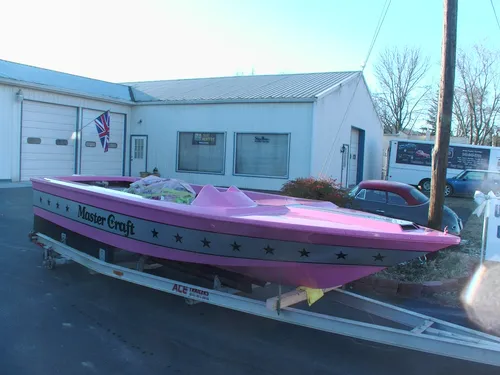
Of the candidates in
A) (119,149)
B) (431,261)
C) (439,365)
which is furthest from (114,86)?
(439,365)

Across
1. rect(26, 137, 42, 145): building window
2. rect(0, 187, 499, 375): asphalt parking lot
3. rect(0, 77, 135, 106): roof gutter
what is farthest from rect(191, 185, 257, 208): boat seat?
rect(26, 137, 42, 145): building window

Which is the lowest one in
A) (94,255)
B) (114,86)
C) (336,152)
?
(94,255)

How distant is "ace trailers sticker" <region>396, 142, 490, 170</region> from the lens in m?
22.3

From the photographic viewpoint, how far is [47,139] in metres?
16.8

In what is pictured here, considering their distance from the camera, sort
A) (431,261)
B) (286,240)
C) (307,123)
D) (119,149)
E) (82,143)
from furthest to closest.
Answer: (119,149) < (82,143) < (307,123) < (431,261) < (286,240)

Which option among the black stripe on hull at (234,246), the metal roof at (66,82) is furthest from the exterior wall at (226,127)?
the black stripe on hull at (234,246)

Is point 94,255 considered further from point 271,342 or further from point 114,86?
point 114,86

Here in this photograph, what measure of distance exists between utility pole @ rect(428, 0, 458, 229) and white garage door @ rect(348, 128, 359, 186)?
14.7 metres

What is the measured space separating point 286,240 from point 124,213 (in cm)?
193

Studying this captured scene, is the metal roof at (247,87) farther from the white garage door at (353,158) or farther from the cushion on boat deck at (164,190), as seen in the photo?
the cushion on boat deck at (164,190)

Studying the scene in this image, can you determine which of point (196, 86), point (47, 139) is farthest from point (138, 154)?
point (47, 139)

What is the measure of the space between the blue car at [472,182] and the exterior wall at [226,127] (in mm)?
8350

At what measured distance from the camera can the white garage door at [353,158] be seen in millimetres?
21859

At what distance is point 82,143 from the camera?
717 inches
